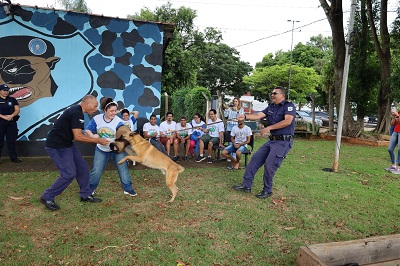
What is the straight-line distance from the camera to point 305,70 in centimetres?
3161

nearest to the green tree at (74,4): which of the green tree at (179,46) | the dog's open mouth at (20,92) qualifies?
the green tree at (179,46)

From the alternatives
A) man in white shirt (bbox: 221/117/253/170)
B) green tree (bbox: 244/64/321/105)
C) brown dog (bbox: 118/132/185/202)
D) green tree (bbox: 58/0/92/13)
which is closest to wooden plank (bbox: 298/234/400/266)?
brown dog (bbox: 118/132/185/202)

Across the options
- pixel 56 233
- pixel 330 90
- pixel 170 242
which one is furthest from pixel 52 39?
pixel 330 90

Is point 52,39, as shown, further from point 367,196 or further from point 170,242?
point 367,196

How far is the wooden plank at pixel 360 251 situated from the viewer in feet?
9.98

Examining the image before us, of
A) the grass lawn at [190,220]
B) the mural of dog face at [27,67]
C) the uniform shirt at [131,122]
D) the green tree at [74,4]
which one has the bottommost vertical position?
Answer: the grass lawn at [190,220]

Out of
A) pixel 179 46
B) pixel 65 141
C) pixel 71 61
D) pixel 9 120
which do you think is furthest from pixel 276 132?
pixel 179 46

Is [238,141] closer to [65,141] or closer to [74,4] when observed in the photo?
[65,141]

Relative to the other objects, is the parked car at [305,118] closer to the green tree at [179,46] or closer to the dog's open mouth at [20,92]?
the green tree at [179,46]

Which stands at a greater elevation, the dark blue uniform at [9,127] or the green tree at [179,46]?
the green tree at [179,46]

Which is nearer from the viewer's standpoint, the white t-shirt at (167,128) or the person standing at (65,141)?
the person standing at (65,141)

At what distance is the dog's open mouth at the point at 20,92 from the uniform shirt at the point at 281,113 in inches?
242

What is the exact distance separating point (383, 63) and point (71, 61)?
14001mm

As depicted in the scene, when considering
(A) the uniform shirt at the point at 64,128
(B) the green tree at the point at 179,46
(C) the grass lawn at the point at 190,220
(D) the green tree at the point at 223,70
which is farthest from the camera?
(D) the green tree at the point at 223,70
